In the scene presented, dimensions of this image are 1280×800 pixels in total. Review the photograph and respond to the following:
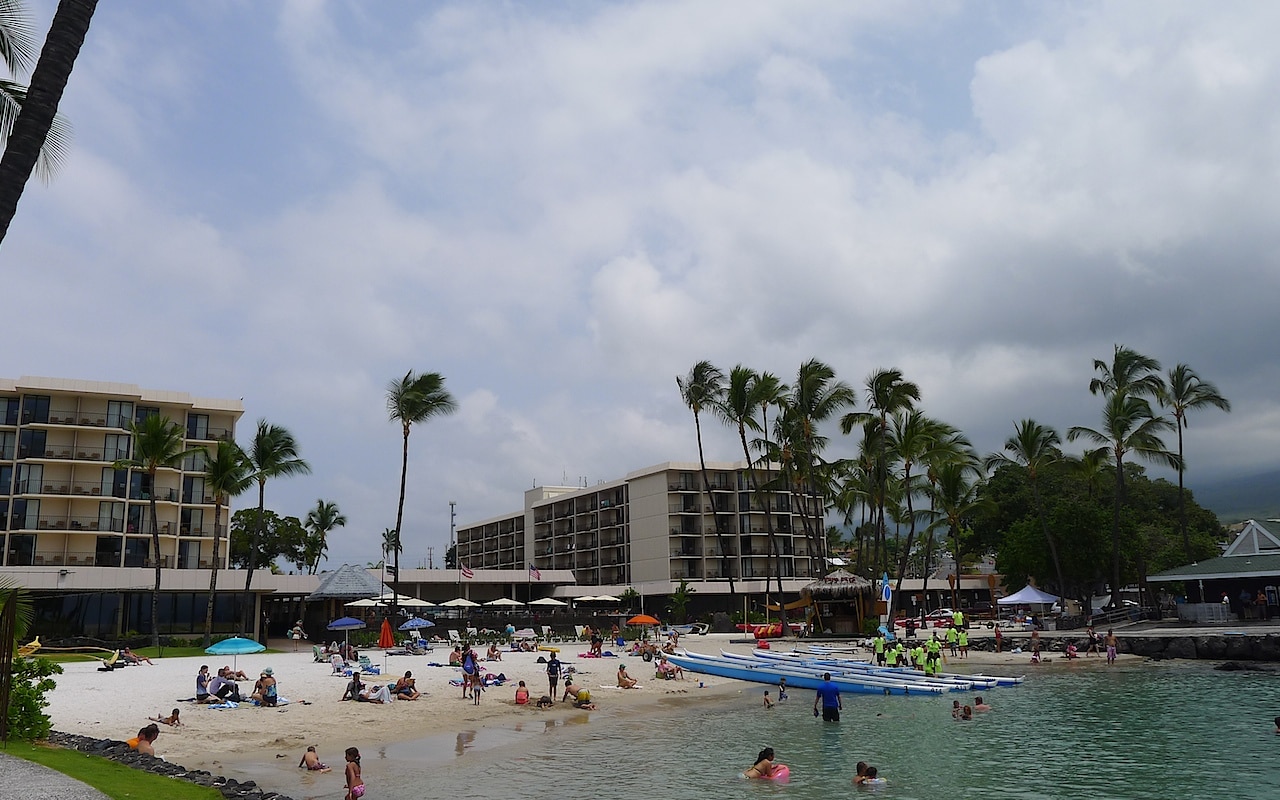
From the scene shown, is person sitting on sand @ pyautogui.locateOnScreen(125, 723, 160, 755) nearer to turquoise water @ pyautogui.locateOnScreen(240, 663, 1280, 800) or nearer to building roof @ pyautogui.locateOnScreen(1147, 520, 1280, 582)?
turquoise water @ pyautogui.locateOnScreen(240, 663, 1280, 800)

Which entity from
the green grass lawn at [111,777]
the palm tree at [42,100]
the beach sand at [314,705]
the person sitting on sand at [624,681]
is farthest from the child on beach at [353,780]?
the person sitting on sand at [624,681]

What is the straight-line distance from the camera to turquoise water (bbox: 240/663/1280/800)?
1678 cm

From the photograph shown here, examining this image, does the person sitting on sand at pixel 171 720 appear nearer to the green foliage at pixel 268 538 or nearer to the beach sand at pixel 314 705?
the beach sand at pixel 314 705

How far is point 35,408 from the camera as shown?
60.5 m

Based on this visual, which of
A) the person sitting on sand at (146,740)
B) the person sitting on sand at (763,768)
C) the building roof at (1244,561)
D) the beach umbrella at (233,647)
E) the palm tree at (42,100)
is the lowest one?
the person sitting on sand at (763,768)

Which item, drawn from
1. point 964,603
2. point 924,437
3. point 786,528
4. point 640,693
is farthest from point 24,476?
point 964,603

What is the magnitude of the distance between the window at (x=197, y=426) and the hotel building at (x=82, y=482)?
831mm

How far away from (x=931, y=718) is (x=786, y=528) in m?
65.4

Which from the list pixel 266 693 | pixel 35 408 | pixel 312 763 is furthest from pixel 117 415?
pixel 312 763

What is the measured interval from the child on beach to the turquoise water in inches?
34.2

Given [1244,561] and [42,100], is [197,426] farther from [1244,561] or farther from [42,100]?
[1244,561]

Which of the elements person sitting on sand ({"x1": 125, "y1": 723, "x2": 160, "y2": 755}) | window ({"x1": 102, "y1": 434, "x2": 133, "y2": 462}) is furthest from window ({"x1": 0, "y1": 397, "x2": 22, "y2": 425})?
person sitting on sand ({"x1": 125, "y1": 723, "x2": 160, "y2": 755})

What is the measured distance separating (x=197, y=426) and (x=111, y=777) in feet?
192

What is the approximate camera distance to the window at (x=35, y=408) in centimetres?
6018
